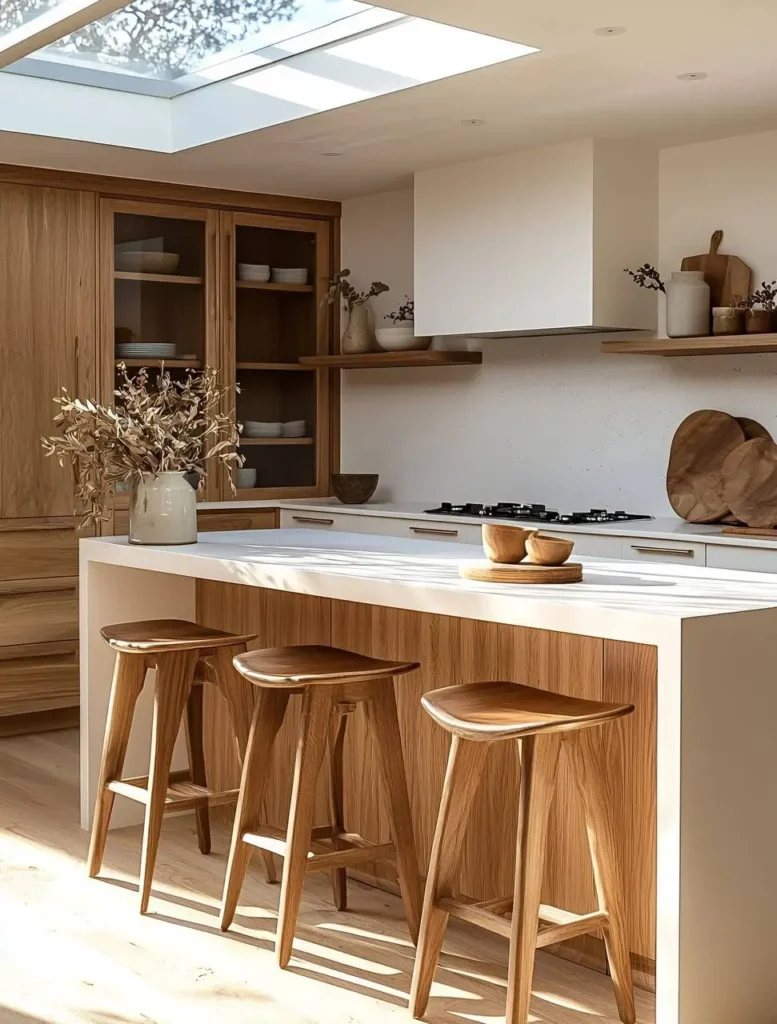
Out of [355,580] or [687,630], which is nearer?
[687,630]

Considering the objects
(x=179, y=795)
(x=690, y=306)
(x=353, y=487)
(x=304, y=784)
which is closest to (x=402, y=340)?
(x=353, y=487)

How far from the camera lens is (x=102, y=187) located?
587 cm

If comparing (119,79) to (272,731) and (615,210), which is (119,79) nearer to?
(615,210)

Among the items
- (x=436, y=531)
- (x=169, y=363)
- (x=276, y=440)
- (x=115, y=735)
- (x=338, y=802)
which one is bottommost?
(x=338, y=802)

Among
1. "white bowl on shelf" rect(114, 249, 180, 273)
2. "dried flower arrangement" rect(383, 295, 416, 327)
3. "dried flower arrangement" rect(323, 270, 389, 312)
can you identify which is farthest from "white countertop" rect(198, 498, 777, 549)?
"white bowl on shelf" rect(114, 249, 180, 273)

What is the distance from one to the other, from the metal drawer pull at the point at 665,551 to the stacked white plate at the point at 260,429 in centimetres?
231

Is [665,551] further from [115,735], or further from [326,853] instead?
[115,735]

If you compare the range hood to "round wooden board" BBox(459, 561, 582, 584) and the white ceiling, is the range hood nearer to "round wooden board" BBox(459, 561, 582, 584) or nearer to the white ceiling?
the white ceiling

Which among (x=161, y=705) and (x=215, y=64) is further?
(x=215, y=64)

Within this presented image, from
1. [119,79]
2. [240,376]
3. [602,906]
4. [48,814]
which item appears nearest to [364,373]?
[240,376]

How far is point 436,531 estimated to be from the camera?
5.55 meters

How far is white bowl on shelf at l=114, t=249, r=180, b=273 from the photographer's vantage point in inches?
235

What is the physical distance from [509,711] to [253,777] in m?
0.86

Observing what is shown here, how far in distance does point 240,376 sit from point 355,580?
3.39 metres
